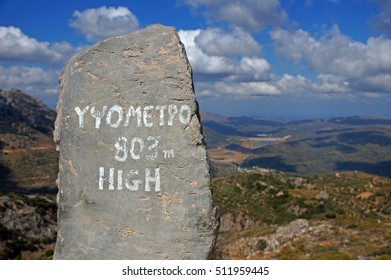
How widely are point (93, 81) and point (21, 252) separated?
3047 cm

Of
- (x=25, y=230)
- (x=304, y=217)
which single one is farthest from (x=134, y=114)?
(x=304, y=217)

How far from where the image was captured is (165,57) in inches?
339

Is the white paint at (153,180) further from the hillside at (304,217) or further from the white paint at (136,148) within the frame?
the hillside at (304,217)

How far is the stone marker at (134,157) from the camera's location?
27.5 feet

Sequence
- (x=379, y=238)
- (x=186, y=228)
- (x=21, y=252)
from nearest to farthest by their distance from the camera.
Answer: (x=186, y=228), (x=379, y=238), (x=21, y=252)

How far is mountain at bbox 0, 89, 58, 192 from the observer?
95062 mm

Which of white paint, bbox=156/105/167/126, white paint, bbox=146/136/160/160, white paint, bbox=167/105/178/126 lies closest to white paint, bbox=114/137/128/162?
white paint, bbox=146/136/160/160

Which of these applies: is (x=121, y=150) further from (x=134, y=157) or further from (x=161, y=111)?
(x=161, y=111)

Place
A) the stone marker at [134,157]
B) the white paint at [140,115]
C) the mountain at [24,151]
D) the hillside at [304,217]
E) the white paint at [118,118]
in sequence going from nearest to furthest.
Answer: the stone marker at [134,157]
the white paint at [140,115]
the white paint at [118,118]
the hillside at [304,217]
the mountain at [24,151]

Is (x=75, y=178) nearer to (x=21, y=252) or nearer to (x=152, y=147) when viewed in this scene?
(x=152, y=147)

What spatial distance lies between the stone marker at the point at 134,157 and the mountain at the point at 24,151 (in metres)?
86.5

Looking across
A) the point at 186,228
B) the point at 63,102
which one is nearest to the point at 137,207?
the point at 186,228

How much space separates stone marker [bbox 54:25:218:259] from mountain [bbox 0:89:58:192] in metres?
86.5

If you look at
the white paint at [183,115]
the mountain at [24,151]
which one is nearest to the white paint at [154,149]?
the white paint at [183,115]
